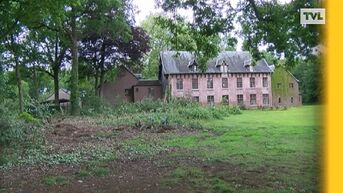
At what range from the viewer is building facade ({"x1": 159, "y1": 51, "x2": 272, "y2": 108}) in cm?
5856

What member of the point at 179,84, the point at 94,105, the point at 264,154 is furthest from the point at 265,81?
the point at 264,154

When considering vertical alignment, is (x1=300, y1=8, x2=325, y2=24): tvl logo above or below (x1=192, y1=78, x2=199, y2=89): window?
below

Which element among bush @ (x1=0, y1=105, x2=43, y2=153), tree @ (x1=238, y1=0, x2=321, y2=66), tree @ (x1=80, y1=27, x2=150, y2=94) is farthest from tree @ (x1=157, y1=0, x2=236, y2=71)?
tree @ (x1=80, y1=27, x2=150, y2=94)

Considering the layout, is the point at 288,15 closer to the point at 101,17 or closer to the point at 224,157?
the point at 224,157

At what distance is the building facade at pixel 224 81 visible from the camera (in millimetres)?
58562

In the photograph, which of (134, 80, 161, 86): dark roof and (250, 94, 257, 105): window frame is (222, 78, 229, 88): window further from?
(134, 80, 161, 86): dark roof

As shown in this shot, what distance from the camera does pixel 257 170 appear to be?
9156 mm

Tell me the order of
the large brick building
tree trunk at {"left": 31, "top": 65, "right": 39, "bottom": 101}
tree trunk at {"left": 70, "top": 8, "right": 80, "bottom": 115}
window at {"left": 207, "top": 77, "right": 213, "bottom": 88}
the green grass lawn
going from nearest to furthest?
the green grass lawn, tree trunk at {"left": 70, "top": 8, "right": 80, "bottom": 115}, tree trunk at {"left": 31, "top": 65, "right": 39, "bottom": 101}, the large brick building, window at {"left": 207, "top": 77, "right": 213, "bottom": 88}

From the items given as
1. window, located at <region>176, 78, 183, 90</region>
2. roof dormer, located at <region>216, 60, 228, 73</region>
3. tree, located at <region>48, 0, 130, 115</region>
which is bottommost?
window, located at <region>176, 78, 183, 90</region>

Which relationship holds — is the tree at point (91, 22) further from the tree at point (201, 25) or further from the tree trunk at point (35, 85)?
the tree at point (201, 25)

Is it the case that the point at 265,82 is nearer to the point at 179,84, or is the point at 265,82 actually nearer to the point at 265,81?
the point at 265,81

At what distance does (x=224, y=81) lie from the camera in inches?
2413

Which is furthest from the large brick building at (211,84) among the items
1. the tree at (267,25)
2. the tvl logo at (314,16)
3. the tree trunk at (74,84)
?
the tvl logo at (314,16)

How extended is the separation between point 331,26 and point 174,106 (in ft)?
113
